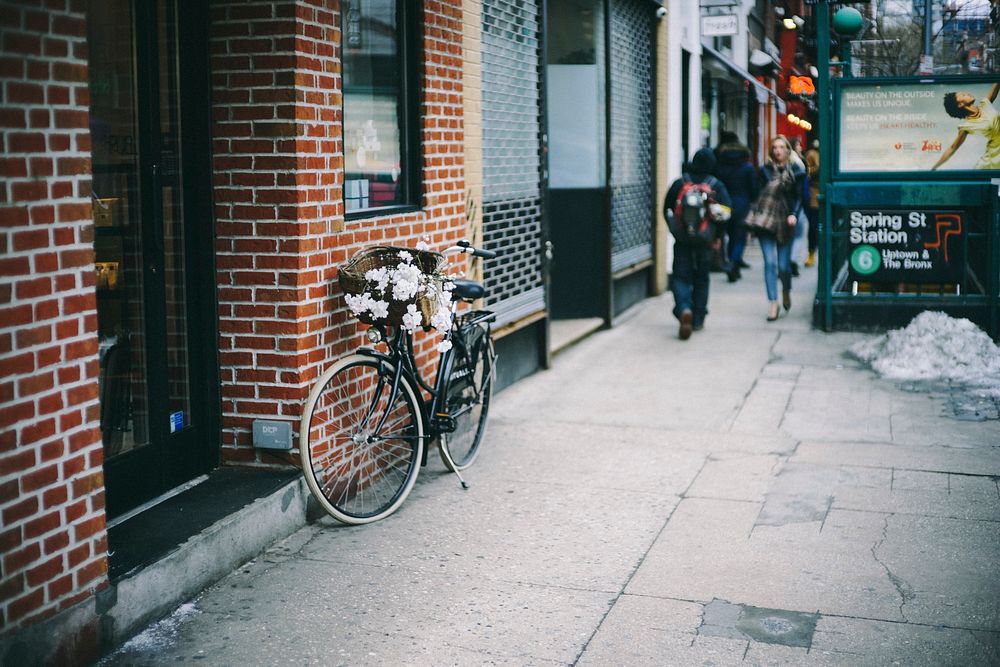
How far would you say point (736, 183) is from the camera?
50.3 ft

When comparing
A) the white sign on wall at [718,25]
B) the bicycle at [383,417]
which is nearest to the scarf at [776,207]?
the white sign on wall at [718,25]

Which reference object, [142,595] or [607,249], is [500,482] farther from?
[607,249]

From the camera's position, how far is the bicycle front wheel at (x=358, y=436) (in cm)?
546

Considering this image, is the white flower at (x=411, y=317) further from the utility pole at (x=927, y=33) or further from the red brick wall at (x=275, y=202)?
the utility pole at (x=927, y=33)

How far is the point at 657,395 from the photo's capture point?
868 centimetres

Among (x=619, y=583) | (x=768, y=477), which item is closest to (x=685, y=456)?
(x=768, y=477)

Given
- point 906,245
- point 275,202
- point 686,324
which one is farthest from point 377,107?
point 906,245

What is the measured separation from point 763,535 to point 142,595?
9.20 feet

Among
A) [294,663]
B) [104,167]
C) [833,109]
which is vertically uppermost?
[833,109]

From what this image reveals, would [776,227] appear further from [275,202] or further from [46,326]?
[46,326]

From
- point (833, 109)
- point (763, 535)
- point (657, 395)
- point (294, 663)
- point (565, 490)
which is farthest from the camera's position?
point (833, 109)

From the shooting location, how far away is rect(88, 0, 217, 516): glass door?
4953 mm

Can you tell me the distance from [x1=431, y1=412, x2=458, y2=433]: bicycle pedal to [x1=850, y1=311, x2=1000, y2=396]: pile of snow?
14.4ft

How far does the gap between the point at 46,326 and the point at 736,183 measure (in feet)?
41.0
